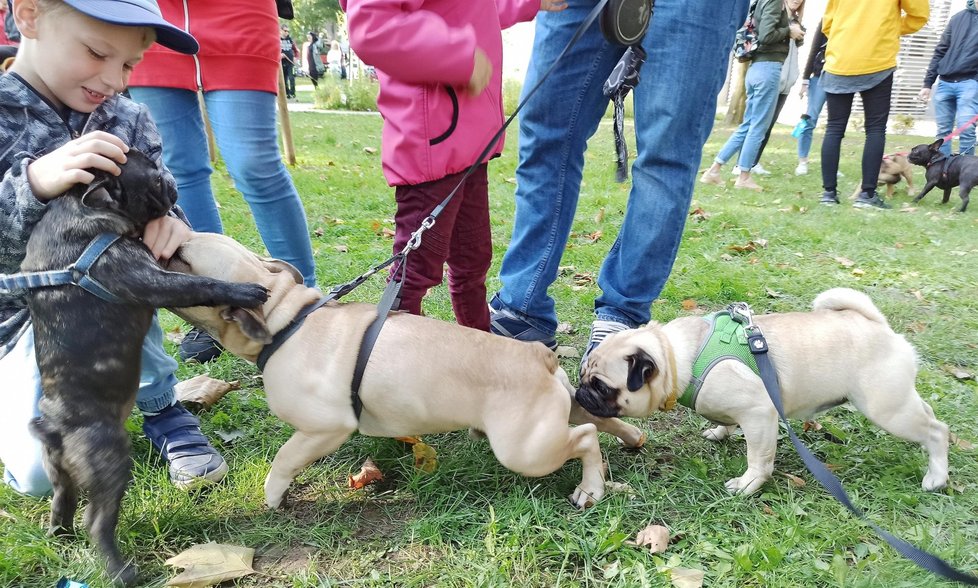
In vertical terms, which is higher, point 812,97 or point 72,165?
point 72,165

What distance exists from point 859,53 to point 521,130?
5.77 metres

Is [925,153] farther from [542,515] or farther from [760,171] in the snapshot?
[542,515]

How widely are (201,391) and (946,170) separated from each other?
955 cm

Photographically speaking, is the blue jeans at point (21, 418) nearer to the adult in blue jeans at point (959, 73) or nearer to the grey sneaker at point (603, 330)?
the grey sneaker at point (603, 330)

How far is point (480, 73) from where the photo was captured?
2.54m

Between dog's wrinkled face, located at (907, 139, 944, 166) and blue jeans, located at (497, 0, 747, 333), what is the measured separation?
7.45 metres

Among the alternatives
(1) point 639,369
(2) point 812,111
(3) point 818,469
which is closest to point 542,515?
(1) point 639,369

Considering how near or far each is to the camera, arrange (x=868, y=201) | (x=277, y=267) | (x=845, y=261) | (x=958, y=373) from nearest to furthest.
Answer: (x=277, y=267) < (x=958, y=373) < (x=845, y=261) < (x=868, y=201)

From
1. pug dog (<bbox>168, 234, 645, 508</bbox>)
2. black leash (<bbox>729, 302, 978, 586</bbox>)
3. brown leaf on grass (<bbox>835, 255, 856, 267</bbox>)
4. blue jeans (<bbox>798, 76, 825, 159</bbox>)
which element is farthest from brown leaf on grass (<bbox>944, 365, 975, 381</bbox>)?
blue jeans (<bbox>798, 76, 825, 159</bbox>)

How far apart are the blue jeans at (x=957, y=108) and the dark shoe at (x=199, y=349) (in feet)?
34.9

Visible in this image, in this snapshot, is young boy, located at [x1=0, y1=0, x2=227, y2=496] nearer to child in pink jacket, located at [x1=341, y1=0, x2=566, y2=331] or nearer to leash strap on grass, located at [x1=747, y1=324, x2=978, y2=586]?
child in pink jacket, located at [x1=341, y1=0, x2=566, y2=331]

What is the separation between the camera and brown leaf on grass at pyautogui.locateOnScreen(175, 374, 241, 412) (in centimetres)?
291

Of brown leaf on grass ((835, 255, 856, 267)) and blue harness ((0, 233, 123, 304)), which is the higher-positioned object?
blue harness ((0, 233, 123, 304))

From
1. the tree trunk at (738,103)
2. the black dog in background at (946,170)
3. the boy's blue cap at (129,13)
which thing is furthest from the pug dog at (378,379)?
the tree trunk at (738,103)
